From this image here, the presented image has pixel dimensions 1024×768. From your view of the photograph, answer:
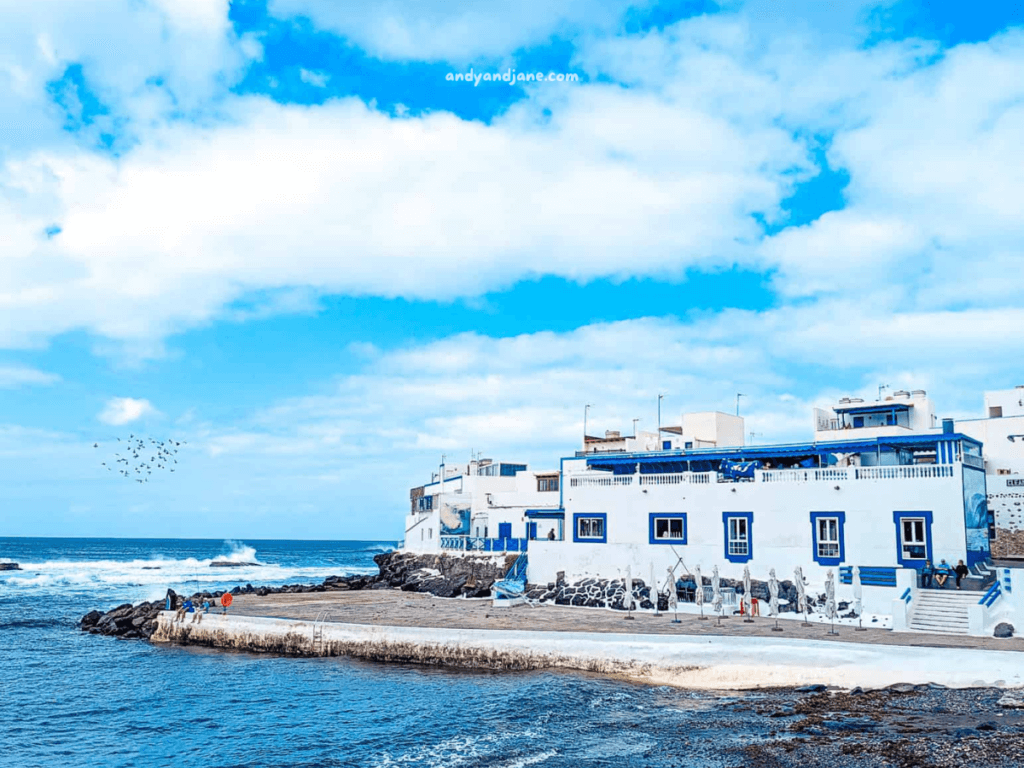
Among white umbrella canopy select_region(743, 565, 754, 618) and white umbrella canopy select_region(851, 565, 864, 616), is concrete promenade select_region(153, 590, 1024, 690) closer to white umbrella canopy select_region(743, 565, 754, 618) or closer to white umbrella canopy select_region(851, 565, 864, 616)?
white umbrella canopy select_region(743, 565, 754, 618)

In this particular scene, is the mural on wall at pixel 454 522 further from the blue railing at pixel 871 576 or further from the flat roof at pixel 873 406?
the blue railing at pixel 871 576

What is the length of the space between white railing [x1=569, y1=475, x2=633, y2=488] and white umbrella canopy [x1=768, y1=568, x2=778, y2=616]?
750 centimetres

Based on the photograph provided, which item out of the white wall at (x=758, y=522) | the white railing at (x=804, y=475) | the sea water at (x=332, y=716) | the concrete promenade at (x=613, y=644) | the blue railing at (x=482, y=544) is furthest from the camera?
the blue railing at (x=482, y=544)

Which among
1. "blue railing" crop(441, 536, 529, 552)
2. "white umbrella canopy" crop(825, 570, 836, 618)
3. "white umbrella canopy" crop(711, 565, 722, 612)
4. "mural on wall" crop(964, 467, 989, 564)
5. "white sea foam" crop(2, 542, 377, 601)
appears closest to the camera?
"white umbrella canopy" crop(825, 570, 836, 618)

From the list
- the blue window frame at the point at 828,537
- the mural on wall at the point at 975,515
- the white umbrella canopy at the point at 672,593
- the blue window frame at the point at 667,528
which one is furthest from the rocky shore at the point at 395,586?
the mural on wall at the point at 975,515

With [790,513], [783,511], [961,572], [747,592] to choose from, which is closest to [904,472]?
[961,572]

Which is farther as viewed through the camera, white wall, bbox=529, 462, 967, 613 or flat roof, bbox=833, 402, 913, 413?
flat roof, bbox=833, 402, 913, 413

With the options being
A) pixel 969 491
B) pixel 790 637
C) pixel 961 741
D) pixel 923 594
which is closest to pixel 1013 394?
pixel 969 491

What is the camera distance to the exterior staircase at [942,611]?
25.4 m

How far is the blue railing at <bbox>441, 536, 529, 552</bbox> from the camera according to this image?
4903cm

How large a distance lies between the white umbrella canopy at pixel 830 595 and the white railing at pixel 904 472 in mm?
4128

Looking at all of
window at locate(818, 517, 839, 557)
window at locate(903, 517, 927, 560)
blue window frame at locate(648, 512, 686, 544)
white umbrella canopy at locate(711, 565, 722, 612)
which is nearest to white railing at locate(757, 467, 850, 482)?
window at locate(818, 517, 839, 557)

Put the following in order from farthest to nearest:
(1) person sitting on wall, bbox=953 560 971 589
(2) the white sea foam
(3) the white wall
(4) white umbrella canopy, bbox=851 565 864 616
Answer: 1. (2) the white sea foam
2. (3) the white wall
3. (4) white umbrella canopy, bbox=851 565 864 616
4. (1) person sitting on wall, bbox=953 560 971 589

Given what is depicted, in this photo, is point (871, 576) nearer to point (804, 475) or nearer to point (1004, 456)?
point (804, 475)
